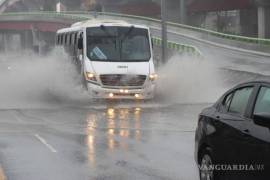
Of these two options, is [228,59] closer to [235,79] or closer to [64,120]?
[235,79]

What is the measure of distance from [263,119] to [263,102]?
0.68m

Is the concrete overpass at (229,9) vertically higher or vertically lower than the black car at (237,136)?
higher

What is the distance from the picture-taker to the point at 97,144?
1231 centimetres

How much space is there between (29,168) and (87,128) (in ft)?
18.5

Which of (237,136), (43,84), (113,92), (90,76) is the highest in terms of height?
(237,136)

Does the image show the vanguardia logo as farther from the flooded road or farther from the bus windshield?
the bus windshield

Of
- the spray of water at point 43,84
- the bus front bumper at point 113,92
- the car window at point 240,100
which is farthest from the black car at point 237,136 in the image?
the spray of water at point 43,84

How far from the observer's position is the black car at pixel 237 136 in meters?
6.12

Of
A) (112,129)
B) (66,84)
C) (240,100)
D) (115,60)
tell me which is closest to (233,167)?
(240,100)

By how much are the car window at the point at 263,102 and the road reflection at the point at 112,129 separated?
4.10 metres

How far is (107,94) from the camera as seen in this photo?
21.9 m

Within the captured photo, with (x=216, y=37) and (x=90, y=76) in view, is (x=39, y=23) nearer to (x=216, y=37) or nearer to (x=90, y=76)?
(x=216, y=37)

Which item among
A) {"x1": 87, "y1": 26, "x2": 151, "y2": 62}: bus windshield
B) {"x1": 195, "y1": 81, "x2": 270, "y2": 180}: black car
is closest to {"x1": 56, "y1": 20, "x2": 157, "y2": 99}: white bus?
{"x1": 87, "y1": 26, "x2": 151, "y2": 62}: bus windshield

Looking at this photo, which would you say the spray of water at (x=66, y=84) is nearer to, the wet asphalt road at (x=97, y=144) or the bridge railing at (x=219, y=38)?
the wet asphalt road at (x=97, y=144)
